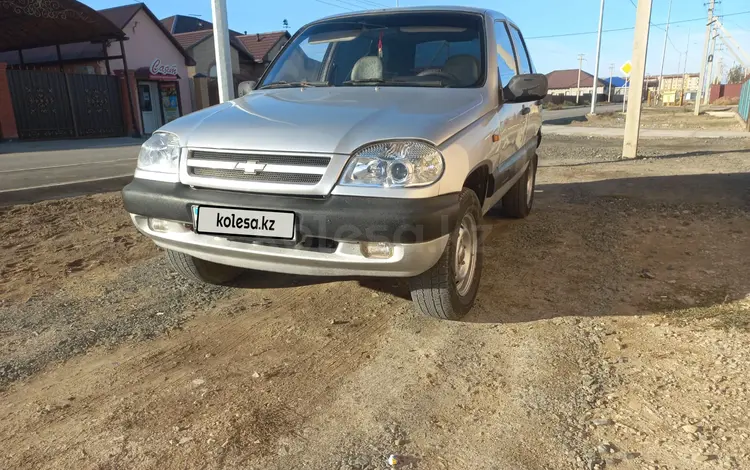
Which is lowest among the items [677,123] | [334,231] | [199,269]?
[677,123]

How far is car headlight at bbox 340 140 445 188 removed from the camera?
244 cm

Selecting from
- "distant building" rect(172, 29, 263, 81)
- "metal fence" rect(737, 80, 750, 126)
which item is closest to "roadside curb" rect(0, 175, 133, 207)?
"metal fence" rect(737, 80, 750, 126)

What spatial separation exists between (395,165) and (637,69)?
9.35 m

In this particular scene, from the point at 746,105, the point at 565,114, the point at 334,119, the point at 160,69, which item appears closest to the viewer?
the point at 334,119

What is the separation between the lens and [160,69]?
934 inches

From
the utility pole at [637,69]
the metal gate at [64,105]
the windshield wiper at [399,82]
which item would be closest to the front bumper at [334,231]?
the windshield wiper at [399,82]

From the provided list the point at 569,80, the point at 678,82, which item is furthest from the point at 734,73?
the point at 569,80

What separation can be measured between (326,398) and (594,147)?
12.2 metres

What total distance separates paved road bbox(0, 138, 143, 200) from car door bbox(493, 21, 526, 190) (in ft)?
19.1

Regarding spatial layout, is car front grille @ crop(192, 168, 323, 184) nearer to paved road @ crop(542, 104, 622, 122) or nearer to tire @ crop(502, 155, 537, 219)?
tire @ crop(502, 155, 537, 219)

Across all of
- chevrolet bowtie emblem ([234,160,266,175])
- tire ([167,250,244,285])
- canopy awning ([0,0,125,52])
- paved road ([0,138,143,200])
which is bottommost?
paved road ([0,138,143,200])

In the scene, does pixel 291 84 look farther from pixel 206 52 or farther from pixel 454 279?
pixel 206 52

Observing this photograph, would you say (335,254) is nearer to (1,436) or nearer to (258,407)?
(258,407)

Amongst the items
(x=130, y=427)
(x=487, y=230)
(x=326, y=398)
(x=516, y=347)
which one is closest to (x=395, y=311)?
(x=516, y=347)
